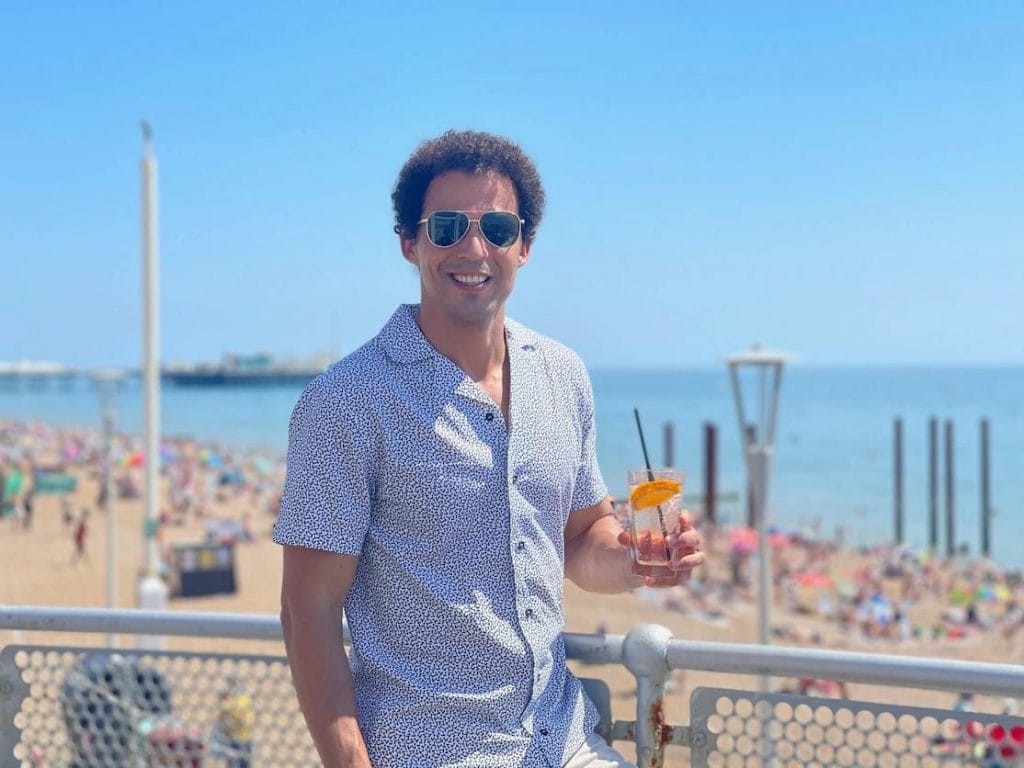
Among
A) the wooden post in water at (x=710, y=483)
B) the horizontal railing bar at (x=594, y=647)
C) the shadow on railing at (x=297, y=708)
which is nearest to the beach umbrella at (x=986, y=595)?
the wooden post in water at (x=710, y=483)

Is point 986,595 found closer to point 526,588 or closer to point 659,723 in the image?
point 659,723

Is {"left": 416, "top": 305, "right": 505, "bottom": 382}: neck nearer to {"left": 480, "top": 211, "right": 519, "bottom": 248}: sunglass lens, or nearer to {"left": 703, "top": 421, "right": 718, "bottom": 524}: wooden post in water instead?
{"left": 480, "top": 211, "right": 519, "bottom": 248}: sunglass lens

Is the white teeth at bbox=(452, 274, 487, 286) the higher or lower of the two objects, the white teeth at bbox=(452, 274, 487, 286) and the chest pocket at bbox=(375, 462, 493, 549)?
the higher

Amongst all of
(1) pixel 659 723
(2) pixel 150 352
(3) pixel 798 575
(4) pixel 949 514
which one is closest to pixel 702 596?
(3) pixel 798 575

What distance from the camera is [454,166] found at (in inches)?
73.4

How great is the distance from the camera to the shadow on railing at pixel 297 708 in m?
1.94

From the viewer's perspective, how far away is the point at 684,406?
110250 millimetres

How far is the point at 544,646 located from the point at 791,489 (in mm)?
47978

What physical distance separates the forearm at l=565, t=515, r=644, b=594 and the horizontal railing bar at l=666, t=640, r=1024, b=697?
6.5 inches

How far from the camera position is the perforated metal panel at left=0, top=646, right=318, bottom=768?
2.43 metres

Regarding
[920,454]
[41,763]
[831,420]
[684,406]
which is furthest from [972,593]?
[684,406]

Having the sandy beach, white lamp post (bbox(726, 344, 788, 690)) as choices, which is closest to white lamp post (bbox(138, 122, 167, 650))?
the sandy beach

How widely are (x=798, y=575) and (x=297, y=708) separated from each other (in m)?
20.0

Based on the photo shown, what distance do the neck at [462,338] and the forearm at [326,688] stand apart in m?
0.48
